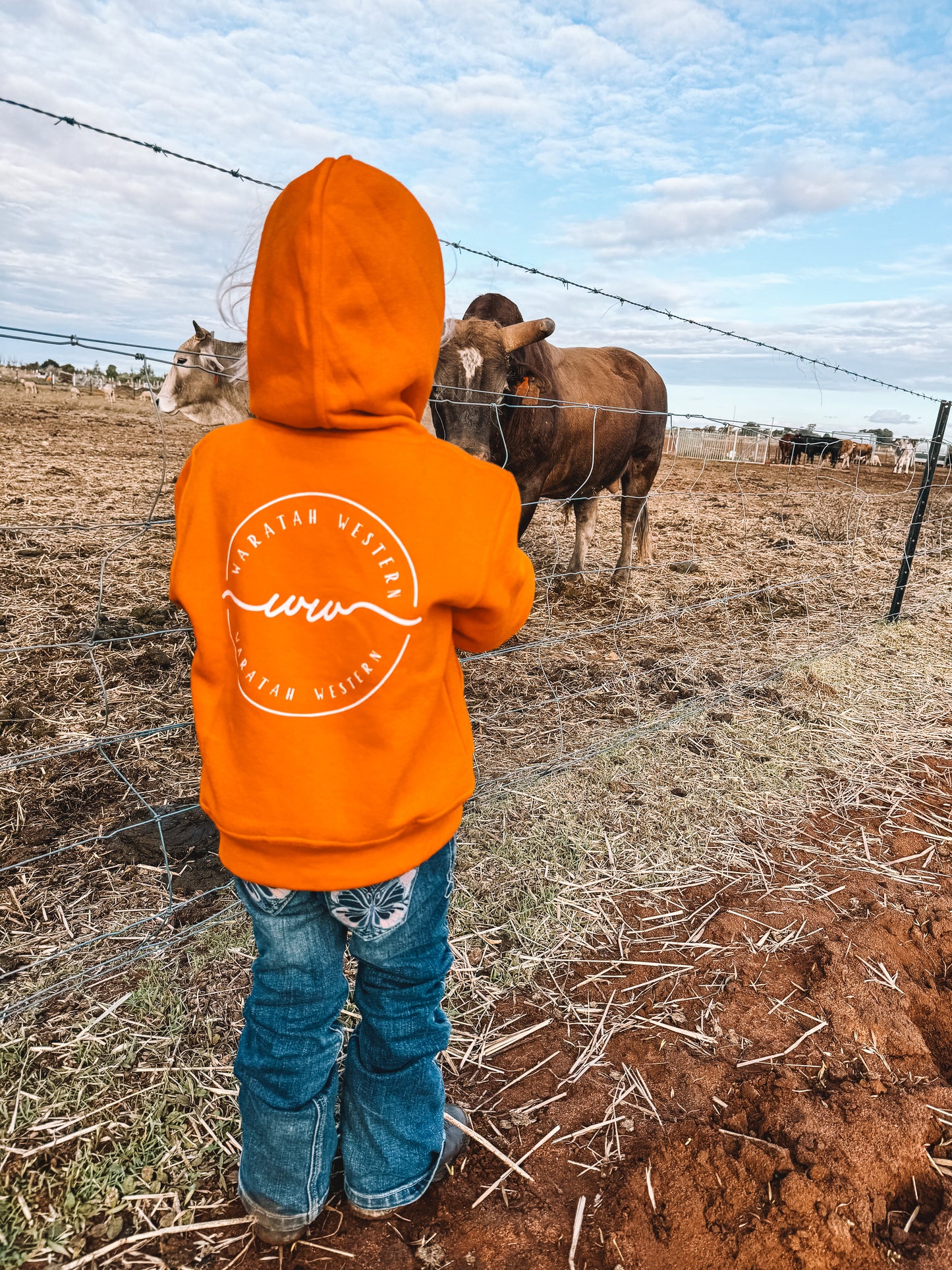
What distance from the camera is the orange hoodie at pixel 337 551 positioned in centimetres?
119

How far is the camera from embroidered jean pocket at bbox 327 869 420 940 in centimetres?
138

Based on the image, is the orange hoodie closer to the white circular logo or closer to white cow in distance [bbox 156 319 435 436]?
the white circular logo

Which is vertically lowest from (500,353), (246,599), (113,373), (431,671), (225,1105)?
(225,1105)

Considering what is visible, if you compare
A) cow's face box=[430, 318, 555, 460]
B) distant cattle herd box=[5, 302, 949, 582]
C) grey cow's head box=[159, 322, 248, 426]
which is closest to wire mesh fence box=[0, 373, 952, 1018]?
distant cattle herd box=[5, 302, 949, 582]

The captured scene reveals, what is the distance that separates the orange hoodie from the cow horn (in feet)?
12.5

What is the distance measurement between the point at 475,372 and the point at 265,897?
3978 mm

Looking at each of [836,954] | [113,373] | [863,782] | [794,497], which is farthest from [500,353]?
[794,497]

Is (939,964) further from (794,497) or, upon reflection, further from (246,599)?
(794,497)

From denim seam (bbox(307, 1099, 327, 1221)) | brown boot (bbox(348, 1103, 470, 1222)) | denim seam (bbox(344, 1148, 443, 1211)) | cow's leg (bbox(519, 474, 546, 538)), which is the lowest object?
brown boot (bbox(348, 1103, 470, 1222))

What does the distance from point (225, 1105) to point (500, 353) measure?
4.31m

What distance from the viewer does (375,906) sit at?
140cm

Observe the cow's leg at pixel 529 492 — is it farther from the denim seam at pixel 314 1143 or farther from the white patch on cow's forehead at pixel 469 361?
the denim seam at pixel 314 1143

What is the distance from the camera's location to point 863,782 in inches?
147

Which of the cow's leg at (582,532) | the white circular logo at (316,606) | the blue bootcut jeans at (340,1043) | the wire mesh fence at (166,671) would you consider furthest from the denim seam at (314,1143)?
the cow's leg at (582,532)
